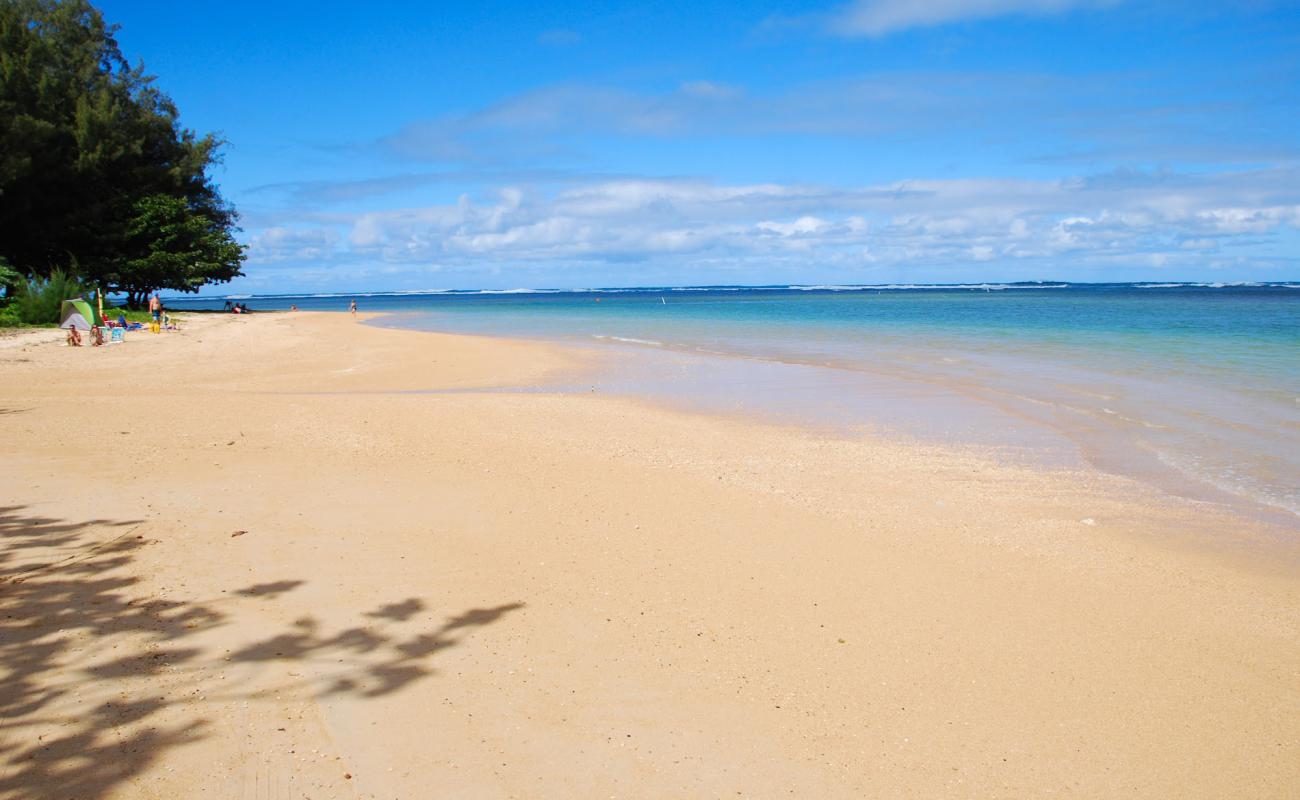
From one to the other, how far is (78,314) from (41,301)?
2873mm

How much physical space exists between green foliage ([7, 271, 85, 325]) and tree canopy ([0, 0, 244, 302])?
7.43 m

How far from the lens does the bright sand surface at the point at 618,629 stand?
3412mm

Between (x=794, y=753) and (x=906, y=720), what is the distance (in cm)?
61

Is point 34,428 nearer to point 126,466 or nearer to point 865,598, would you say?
point 126,466

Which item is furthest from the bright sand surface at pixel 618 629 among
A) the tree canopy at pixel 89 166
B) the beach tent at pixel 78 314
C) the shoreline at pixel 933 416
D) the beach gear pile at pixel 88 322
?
the tree canopy at pixel 89 166

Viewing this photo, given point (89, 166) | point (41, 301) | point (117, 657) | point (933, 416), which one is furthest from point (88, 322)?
point (117, 657)

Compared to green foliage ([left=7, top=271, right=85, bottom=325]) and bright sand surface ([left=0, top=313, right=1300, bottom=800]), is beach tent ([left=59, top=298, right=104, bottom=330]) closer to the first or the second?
green foliage ([left=7, top=271, right=85, bottom=325])

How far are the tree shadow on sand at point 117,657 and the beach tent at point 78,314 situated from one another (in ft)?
74.6

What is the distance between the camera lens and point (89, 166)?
36562 millimetres

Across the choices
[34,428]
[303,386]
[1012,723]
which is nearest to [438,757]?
[1012,723]

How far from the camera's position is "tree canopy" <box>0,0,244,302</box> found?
3450 cm

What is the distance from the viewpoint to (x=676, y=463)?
8750mm

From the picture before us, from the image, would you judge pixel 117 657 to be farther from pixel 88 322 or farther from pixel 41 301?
pixel 41 301

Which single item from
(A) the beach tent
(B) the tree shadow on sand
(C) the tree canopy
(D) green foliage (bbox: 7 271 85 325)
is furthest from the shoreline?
(C) the tree canopy
